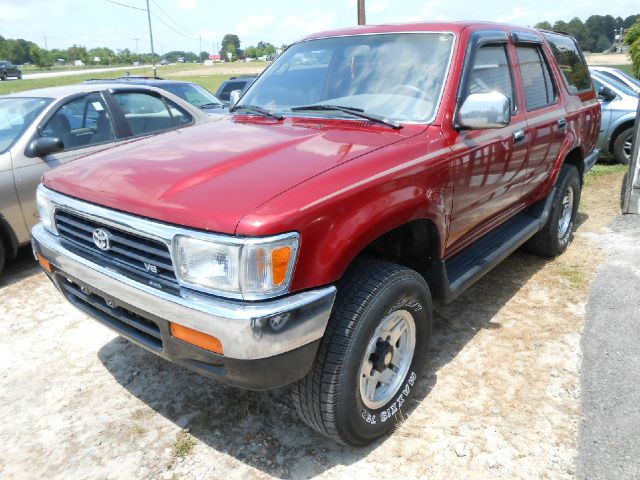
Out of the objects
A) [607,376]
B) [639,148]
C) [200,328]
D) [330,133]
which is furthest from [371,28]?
[639,148]

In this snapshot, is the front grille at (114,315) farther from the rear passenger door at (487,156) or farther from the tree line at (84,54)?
the tree line at (84,54)

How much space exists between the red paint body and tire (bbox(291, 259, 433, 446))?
193 mm

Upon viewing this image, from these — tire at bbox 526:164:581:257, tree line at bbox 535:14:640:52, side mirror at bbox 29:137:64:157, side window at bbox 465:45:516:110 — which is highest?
tree line at bbox 535:14:640:52

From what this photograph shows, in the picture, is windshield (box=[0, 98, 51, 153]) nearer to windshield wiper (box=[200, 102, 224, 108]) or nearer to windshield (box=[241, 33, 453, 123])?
windshield (box=[241, 33, 453, 123])

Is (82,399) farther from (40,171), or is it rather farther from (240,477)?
(40,171)

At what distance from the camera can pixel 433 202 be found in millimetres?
2676

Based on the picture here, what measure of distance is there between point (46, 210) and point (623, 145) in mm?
9032

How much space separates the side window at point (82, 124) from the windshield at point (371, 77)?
2267 millimetres

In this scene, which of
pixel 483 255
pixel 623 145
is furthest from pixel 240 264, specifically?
pixel 623 145

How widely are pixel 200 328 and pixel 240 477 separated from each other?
88 cm

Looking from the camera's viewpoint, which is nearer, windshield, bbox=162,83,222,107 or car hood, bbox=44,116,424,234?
car hood, bbox=44,116,424,234

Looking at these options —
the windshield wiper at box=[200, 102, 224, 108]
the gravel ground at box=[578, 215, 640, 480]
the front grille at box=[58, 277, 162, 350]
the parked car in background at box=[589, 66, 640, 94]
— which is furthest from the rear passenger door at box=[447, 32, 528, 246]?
the parked car in background at box=[589, 66, 640, 94]

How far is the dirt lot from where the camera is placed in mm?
2457

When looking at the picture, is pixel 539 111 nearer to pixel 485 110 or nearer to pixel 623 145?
pixel 485 110
